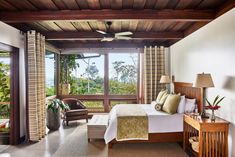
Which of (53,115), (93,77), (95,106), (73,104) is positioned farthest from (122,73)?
(53,115)

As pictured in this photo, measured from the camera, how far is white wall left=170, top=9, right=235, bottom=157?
333cm

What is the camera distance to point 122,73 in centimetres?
763

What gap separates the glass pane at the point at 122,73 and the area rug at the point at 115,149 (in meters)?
3.02

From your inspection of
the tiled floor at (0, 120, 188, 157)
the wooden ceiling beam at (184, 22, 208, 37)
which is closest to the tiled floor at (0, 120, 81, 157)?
the tiled floor at (0, 120, 188, 157)

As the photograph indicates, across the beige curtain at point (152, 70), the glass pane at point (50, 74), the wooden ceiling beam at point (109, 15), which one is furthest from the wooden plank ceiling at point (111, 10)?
the beige curtain at point (152, 70)

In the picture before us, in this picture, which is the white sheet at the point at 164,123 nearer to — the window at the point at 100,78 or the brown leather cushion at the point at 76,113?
the brown leather cushion at the point at 76,113

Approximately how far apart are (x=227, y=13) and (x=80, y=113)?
4.68m

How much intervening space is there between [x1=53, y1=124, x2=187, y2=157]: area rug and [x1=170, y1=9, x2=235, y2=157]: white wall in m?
1.21

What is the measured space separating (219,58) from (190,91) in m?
1.63

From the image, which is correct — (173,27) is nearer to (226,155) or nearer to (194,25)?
(194,25)

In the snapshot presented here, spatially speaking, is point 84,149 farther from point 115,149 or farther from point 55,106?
point 55,106

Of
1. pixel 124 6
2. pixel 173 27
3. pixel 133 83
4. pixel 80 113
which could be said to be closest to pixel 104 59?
pixel 133 83

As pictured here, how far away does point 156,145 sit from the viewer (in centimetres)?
462

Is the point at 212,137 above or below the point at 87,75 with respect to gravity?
below
